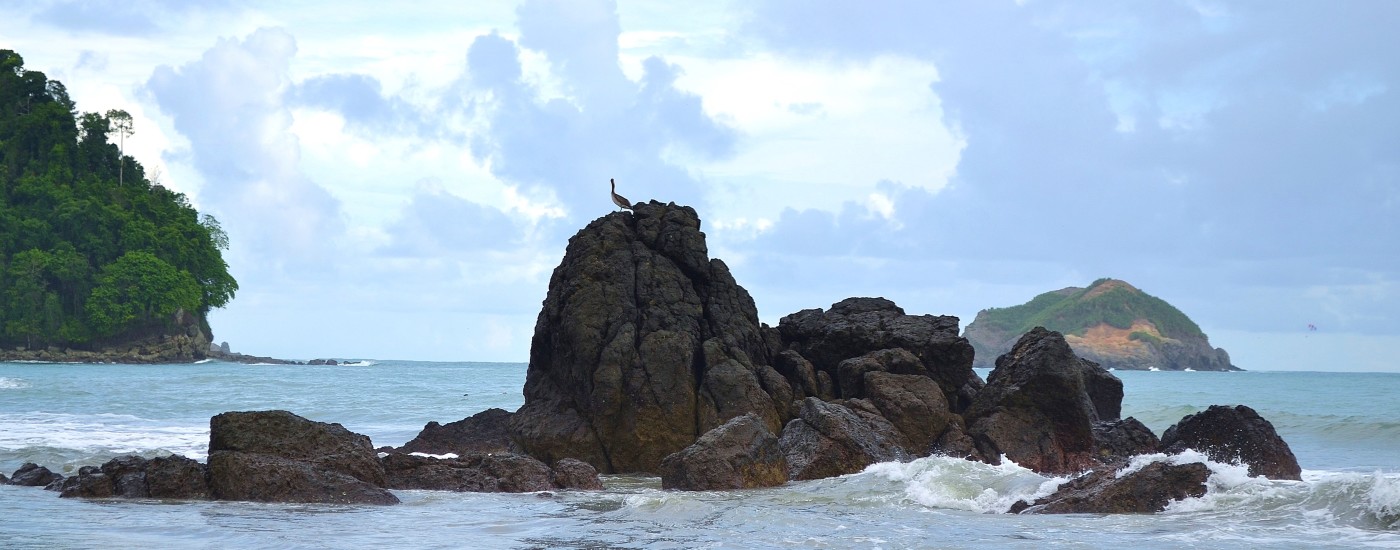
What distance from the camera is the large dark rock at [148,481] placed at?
14.5 m

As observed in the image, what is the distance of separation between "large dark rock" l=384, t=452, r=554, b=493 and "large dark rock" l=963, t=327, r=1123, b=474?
6.94m

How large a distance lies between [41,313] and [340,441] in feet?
294

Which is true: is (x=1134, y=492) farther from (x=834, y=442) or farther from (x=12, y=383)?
(x=12, y=383)

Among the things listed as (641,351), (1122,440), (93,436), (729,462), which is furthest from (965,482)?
(93,436)

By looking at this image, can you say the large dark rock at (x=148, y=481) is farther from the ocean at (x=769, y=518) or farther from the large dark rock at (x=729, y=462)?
the large dark rock at (x=729, y=462)

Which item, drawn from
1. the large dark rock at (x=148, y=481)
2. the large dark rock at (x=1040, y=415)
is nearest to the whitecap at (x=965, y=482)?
the large dark rock at (x=1040, y=415)

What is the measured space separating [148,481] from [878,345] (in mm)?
11781

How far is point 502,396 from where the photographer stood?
54.1 m

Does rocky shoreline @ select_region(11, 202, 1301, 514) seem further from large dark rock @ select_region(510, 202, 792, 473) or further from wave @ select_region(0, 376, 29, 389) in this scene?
wave @ select_region(0, 376, 29, 389)

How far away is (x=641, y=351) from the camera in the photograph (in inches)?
790

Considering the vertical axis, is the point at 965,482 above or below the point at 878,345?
below

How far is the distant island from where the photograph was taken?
146750 mm

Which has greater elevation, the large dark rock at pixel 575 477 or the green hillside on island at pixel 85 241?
the green hillside on island at pixel 85 241

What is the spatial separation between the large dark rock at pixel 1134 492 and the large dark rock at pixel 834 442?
3570 mm
